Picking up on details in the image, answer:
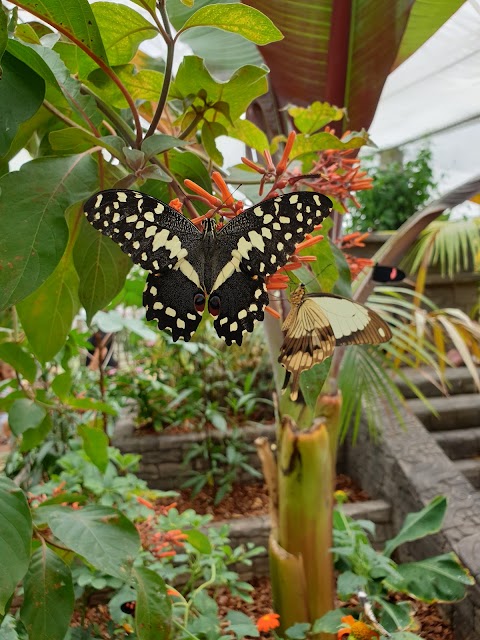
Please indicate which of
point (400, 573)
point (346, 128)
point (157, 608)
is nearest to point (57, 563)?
point (157, 608)

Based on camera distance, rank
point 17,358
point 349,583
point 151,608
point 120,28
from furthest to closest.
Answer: point 349,583 < point 17,358 < point 151,608 < point 120,28

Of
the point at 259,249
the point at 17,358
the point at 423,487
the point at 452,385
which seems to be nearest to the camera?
the point at 259,249

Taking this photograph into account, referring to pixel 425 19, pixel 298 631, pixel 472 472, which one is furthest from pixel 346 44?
pixel 472 472

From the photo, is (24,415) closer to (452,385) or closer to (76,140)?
(76,140)

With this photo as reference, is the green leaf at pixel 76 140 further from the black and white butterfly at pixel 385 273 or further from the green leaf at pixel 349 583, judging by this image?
the green leaf at pixel 349 583

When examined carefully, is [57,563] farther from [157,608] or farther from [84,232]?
[84,232]

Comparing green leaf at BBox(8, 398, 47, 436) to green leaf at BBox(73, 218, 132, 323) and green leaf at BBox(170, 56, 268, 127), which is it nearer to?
green leaf at BBox(73, 218, 132, 323)

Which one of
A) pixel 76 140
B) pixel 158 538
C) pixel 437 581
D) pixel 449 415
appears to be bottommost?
pixel 449 415
